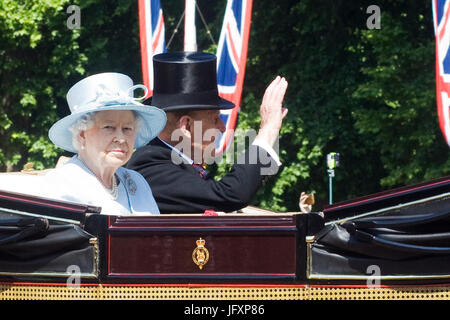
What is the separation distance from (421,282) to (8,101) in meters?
12.5

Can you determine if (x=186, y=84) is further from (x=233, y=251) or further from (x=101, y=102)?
(x=233, y=251)

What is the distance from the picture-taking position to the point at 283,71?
15000 millimetres

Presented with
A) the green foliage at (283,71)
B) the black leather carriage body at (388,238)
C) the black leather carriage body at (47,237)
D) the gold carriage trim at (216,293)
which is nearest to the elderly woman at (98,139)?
the black leather carriage body at (47,237)

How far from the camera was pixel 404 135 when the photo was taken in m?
12.6

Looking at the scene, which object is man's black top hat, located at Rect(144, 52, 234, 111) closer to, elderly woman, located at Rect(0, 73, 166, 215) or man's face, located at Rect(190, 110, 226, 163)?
man's face, located at Rect(190, 110, 226, 163)

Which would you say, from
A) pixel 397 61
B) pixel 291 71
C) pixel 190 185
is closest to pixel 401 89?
pixel 397 61

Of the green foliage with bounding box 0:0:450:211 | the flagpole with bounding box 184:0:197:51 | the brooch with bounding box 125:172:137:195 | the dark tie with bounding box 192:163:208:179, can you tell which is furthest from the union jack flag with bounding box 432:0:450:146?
the brooch with bounding box 125:172:137:195

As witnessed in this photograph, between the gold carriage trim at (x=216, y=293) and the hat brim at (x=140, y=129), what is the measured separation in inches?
24.9

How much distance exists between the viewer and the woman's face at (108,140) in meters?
4.18

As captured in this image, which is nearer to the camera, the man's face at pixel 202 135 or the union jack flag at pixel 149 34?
the man's face at pixel 202 135

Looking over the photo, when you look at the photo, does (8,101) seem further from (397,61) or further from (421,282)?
(421,282)

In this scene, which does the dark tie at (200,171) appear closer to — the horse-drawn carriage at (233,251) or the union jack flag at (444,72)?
the horse-drawn carriage at (233,251)

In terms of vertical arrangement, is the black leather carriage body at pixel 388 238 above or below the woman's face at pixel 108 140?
below

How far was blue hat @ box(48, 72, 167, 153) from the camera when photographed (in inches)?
164
